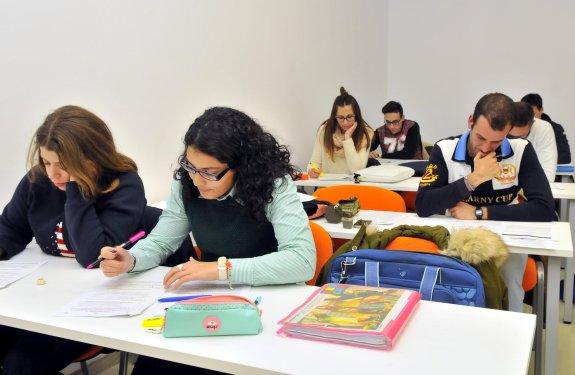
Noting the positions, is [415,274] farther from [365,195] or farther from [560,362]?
[560,362]

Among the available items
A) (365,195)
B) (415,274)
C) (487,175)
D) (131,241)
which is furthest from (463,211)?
(131,241)

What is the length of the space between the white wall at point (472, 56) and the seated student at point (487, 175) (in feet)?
14.0

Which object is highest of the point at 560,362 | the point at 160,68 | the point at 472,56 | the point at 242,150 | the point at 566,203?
the point at 472,56

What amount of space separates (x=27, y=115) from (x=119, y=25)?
2.44ft

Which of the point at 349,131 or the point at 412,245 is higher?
the point at 349,131

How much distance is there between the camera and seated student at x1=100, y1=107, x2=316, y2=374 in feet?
5.02

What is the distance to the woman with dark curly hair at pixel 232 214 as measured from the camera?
1.53 meters

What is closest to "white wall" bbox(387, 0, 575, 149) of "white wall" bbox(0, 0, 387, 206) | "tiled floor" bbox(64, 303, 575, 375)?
"white wall" bbox(0, 0, 387, 206)

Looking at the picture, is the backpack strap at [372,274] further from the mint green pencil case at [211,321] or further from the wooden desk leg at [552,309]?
the wooden desk leg at [552,309]

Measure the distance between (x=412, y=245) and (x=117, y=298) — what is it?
3.30 ft

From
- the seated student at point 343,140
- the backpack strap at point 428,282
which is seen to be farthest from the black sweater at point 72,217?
the seated student at point 343,140

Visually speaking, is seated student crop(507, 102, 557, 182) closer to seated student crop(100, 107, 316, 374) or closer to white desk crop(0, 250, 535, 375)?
seated student crop(100, 107, 316, 374)

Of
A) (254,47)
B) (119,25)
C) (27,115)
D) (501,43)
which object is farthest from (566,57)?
(27,115)

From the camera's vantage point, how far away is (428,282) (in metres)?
1.58
